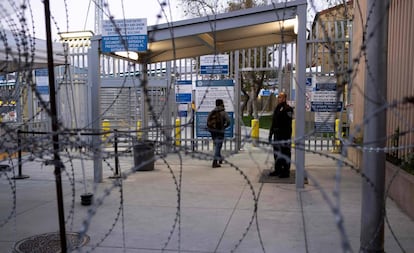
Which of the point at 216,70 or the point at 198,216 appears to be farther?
the point at 216,70

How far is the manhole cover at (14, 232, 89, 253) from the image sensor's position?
4621mm

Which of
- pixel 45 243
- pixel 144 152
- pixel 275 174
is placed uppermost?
pixel 144 152

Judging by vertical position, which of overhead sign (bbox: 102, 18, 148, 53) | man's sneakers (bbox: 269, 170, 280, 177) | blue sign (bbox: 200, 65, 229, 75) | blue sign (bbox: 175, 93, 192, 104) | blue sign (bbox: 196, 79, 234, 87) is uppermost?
overhead sign (bbox: 102, 18, 148, 53)

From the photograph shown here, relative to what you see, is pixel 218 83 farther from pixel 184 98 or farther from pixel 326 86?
pixel 326 86

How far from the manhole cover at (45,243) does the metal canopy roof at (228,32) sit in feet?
10.0

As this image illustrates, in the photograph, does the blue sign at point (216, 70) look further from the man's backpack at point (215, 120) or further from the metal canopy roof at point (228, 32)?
the man's backpack at point (215, 120)

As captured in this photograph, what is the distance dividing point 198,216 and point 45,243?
2036 mm

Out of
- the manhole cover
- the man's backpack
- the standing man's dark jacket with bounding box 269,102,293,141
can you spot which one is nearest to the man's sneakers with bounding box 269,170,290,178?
the standing man's dark jacket with bounding box 269,102,293,141

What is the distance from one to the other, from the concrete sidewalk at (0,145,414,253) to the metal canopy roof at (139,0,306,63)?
7.97 feet

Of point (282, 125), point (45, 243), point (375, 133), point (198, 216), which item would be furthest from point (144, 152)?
point (282, 125)

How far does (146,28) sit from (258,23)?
217 centimetres

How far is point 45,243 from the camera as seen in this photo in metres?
4.83

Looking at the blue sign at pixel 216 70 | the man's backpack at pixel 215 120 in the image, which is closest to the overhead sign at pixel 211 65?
the blue sign at pixel 216 70

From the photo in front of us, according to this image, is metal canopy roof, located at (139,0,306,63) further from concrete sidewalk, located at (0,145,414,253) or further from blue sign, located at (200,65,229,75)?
concrete sidewalk, located at (0,145,414,253)
